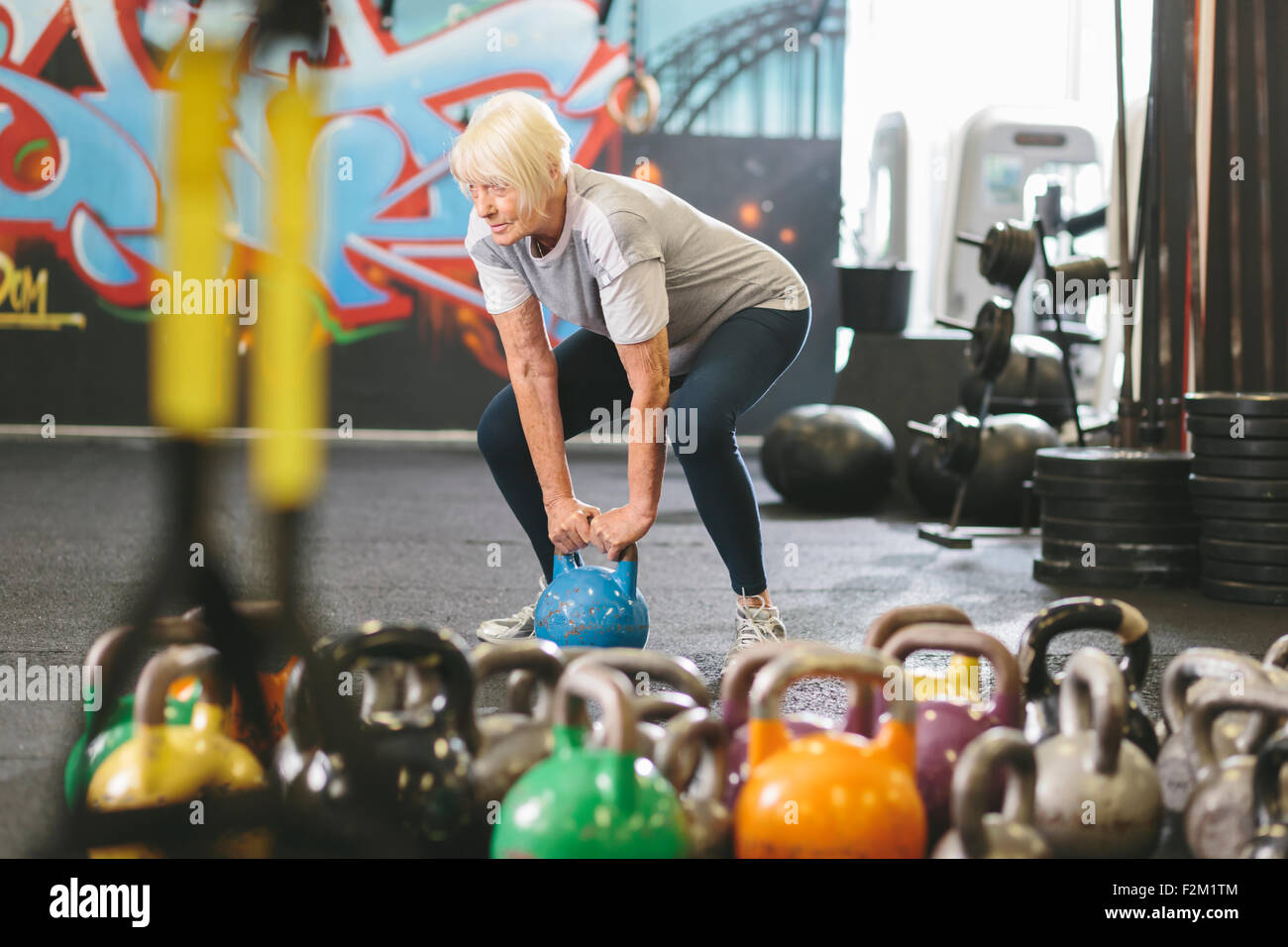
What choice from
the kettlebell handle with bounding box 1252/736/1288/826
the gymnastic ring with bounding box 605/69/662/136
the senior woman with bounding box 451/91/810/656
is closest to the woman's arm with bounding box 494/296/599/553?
the senior woman with bounding box 451/91/810/656

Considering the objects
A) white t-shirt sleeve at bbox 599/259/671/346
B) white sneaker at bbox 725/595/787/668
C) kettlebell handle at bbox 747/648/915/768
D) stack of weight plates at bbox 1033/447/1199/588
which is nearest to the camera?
kettlebell handle at bbox 747/648/915/768

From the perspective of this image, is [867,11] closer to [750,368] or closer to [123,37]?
[123,37]

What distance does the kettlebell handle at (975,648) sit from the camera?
56.0 inches

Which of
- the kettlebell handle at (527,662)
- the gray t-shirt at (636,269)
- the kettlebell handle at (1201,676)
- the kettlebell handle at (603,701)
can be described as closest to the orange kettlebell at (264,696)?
the kettlebell handle at (527,662)

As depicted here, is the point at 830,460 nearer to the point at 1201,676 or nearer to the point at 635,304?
the point at 635,304

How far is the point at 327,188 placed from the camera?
7.64m

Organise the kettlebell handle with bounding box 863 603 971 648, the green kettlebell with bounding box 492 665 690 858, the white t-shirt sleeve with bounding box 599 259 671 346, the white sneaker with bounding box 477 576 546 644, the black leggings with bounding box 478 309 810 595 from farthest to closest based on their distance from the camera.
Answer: the white sneaker with bounding box 477 576 546 644 < the black leggings with bounding box 478 309 810 595 < the white t-shirt sleeve with bounding box 599 259 671 346 < the kettlebell handle with bounding box 863 603 971 648 < the green kettlebell with bounding box 492 665 690 858

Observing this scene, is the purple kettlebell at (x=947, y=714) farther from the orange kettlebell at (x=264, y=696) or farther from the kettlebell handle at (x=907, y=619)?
the orange kettlebell at (x=264, y=696)

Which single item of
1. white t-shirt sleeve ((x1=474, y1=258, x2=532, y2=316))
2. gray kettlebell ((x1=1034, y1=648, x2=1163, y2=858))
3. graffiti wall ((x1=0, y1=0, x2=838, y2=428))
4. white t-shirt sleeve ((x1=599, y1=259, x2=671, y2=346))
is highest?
graffiti wall ((x1=0, y1=0, x2=838, y2=428))

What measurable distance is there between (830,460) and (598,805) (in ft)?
13.0

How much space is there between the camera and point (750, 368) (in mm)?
2258

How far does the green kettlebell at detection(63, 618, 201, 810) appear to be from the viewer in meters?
1.34

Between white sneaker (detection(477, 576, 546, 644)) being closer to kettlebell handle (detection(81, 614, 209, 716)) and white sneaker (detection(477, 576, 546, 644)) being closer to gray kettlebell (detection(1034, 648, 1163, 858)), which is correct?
kettlebell handle (detection(81, 614, 209, 716))

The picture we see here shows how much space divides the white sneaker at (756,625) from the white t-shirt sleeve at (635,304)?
58cm
